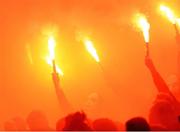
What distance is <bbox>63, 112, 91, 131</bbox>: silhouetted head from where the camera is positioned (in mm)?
4820

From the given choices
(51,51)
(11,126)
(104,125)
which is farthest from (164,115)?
(51,51)

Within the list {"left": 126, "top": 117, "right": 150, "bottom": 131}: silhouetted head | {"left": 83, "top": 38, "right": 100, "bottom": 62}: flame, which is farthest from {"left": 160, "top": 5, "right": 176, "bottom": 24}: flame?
{"left": 126, "top": 117, "right": 150, "bottom": 131}: silhouetted head

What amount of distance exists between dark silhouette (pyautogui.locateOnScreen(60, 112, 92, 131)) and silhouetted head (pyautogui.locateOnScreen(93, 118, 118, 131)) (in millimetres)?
210

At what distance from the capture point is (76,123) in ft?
15.9

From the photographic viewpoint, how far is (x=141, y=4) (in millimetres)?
11703

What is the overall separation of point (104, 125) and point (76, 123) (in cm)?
34

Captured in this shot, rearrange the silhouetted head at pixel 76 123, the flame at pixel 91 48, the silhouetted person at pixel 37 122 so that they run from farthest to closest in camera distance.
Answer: the flame at pixel 91 48 → the silhouetted person at pixel 37 122 → the silhouetted head at pixel 76 123

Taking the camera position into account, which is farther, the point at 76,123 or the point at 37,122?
the point at 37,122

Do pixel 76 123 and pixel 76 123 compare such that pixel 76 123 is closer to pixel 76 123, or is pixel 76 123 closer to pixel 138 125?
pixel 76 123

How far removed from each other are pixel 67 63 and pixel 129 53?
134 cm

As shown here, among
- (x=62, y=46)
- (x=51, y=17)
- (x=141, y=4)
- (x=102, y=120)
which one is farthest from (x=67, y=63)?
(x=102, y=120)

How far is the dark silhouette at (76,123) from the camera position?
4820 mm

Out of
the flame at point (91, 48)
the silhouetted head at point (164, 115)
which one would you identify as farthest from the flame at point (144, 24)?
the silhouetted head at point (164, 115)

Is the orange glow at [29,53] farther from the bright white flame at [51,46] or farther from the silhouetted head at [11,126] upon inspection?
the silhouetted head at [11,126]
